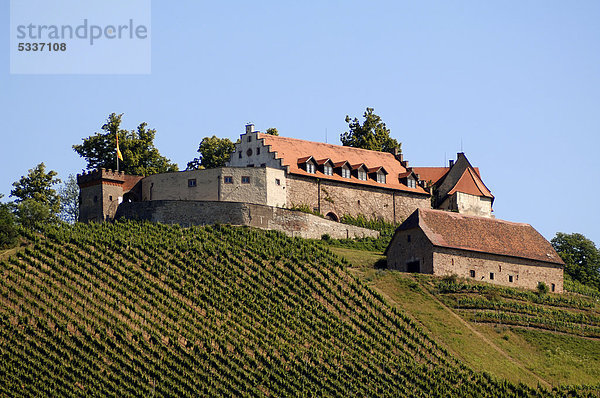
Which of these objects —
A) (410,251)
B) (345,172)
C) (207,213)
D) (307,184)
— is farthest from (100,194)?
(410,251)

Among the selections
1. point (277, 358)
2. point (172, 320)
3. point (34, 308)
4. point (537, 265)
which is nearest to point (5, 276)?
point (34, 308)

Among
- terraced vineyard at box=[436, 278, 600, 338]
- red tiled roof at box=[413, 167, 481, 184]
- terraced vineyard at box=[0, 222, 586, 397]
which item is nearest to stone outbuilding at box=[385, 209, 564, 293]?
terraced vineyard at box=[436, 278, 600, 338]

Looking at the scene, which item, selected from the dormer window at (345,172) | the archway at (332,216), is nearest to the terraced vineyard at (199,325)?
the archway at (332,216)

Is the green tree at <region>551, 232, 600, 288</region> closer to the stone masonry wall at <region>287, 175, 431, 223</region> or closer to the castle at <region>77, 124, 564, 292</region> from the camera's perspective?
the castle at <region>77, 124, 564, 292</region>

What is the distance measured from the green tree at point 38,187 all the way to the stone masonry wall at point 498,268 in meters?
29.2

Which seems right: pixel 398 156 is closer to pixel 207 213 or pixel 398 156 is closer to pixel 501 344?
pixel 207 213

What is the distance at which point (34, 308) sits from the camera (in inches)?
3012

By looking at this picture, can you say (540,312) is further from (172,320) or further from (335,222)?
(172,320)

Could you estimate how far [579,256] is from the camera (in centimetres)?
11162

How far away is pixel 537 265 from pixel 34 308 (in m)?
Answer: 37.9

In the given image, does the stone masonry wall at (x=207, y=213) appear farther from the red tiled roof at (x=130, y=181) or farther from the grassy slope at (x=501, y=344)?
the grassy slope at (x=501, y=344)

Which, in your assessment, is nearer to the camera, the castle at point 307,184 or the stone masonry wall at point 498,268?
the stone masonry wall at point 498,268

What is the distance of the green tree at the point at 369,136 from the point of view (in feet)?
381

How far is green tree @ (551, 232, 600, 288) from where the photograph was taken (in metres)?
109
